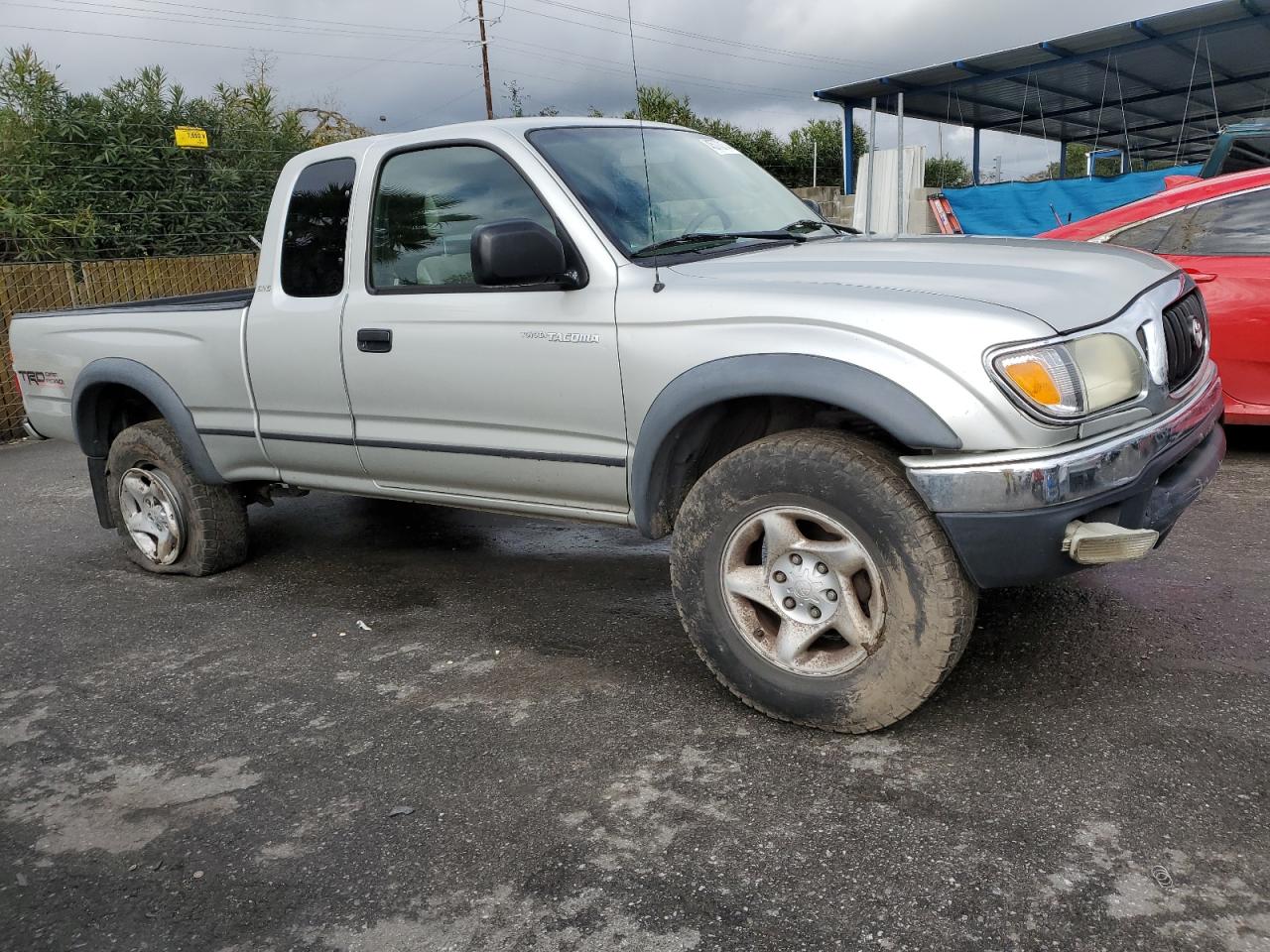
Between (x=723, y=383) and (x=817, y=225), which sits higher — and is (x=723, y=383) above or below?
below

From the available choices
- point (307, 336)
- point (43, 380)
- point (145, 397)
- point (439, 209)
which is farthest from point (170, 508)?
point (439, 209)

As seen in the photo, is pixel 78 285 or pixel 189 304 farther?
pixel 78 285

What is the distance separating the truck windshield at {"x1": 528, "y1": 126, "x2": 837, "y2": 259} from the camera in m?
3.64

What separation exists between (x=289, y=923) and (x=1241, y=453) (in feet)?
18.5

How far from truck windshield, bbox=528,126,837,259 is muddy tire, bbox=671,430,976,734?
3.05ft

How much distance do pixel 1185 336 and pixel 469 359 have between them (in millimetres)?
2282

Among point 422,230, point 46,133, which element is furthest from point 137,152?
point 422,230

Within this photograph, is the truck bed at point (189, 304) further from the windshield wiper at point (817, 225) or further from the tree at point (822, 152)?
the tree at point (822, 152)

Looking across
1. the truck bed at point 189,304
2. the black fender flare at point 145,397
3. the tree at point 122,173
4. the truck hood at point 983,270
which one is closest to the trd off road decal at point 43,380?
the black fender flare at point 145,397

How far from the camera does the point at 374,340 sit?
4.02 meters

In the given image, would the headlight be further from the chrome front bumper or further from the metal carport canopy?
the metal carport canopy

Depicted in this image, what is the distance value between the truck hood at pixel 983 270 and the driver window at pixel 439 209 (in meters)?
0.76

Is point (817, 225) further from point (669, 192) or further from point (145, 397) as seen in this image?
point (145, 397)

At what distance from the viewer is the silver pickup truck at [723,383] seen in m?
2.78
